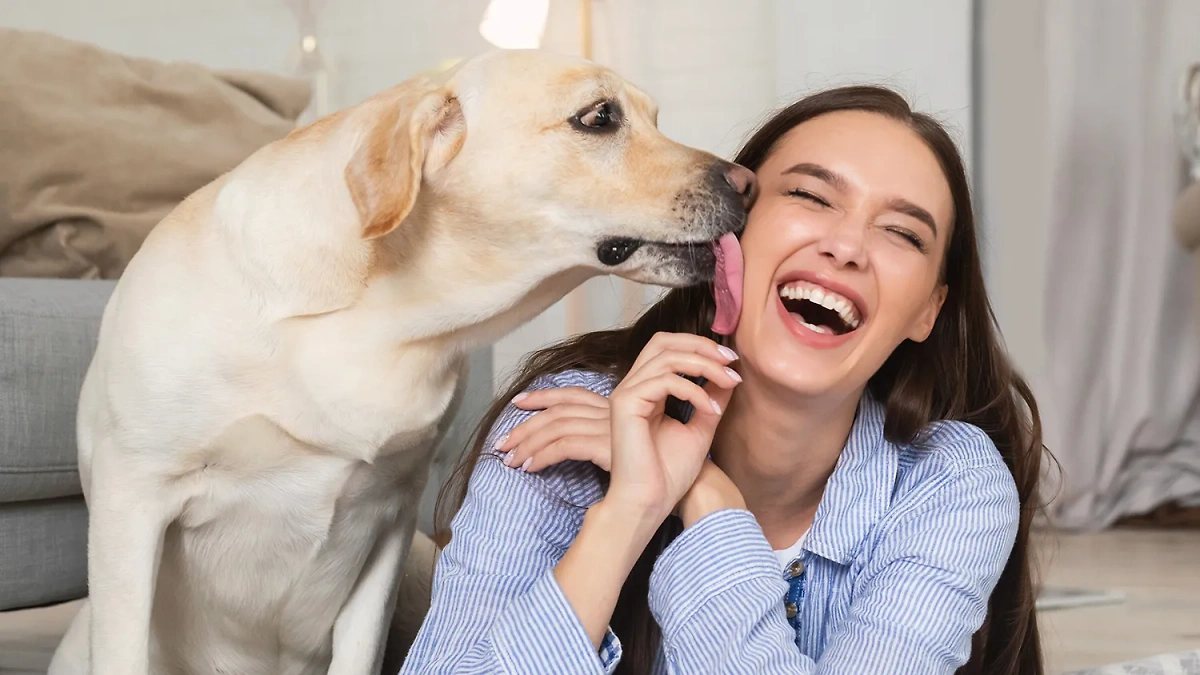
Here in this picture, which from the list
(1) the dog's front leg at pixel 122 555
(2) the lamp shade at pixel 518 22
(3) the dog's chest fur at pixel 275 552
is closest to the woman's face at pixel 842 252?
(3) the dog's chest fur at pixel 275 552

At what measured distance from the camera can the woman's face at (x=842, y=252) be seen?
1.23 metres

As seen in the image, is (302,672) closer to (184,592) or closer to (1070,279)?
(184,592)

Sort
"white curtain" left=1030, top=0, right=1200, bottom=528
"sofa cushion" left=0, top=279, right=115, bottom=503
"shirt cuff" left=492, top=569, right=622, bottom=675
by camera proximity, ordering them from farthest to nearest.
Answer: "white curtain" left=1030, top=0, right=1200, bottom=528 < "sofa cushion" left=0, top=279, right=115, bottom=503 < "shirt cuff" left=492, top=569, right=622, bottom=675

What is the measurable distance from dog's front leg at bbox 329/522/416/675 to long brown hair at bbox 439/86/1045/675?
0.12 metres

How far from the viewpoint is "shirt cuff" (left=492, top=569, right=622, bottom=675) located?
1.09m

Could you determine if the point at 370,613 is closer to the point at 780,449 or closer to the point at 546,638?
the point at 546,638

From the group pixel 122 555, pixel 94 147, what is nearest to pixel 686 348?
pixel 122 555

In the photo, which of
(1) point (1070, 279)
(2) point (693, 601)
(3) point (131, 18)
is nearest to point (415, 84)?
(2) point (693, 601)

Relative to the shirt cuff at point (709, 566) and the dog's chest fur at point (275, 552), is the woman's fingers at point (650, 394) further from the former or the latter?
the dog's chest fur at point (275, 552)

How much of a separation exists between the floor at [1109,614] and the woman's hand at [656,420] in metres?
1.04

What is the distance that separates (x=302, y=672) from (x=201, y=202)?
654mm

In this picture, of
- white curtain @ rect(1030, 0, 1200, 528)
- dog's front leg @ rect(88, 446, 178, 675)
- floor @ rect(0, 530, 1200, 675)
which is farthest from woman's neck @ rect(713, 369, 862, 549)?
white curtain @ rect(1030, 0, 1200, 528)

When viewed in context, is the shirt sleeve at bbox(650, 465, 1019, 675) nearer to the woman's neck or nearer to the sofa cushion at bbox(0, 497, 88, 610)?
the woman's neck

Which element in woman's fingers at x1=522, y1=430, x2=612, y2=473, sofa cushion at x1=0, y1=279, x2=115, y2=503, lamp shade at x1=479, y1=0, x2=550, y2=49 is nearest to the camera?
woman's fingers at x1=522, y1=430, x2=612, y2=473
